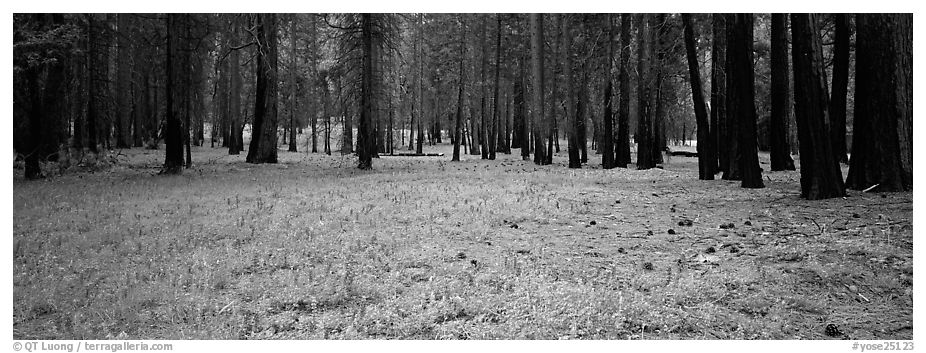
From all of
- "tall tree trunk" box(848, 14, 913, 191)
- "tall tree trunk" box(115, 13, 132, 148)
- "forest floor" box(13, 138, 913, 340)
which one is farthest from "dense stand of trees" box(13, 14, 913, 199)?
"forest floor" box(13, 138, 913, 340)

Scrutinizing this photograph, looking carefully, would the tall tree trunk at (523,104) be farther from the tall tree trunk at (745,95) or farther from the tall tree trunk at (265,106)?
the tall tree trunk at (745,95)

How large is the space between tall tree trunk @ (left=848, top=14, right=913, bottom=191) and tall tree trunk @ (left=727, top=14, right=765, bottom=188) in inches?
120

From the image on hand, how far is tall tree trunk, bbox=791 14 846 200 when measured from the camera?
9.53 meters

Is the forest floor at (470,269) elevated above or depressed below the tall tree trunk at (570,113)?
below

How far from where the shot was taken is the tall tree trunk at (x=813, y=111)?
31.3ft

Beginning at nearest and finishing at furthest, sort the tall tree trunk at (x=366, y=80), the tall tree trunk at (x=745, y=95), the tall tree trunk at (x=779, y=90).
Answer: the tall tree trunk at (x=779, y=90), the tall tree trunk at (x=745, y=95), the tall tree trunk at (x=366, y=80)

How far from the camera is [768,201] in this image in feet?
34.5

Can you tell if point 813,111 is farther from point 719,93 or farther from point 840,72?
point 719,93

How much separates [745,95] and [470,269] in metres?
9.77

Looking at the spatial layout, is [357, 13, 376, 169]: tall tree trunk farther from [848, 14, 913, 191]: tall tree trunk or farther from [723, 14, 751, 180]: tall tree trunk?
[848, 14, 913, 191]: tall tree trunk

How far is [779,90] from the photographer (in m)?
13.4

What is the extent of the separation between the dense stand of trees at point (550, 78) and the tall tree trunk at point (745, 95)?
0.03 metres

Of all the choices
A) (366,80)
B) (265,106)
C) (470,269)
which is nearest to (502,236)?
(470,269)

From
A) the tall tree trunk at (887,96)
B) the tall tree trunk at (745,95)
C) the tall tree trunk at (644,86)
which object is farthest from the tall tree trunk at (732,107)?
the tall tree trunk at (644,86)
